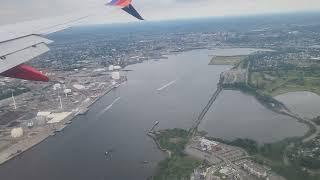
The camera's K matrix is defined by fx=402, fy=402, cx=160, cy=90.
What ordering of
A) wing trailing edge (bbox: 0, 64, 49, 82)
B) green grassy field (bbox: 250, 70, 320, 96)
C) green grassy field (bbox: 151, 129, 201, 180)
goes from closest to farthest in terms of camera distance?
wing trailing edge (bbox: 0, 64, 49, 82), green grassy field (bbox: 151, 129, 201, 180), green grassy field (bbox: 250, 70, 320, 96)

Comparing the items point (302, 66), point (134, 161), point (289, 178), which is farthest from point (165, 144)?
point (302, 66)

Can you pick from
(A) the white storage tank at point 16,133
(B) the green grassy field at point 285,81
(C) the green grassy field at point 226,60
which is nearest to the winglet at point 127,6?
(A) the white storage tank at point 16,133

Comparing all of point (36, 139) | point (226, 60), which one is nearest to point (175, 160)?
point (36, 139)

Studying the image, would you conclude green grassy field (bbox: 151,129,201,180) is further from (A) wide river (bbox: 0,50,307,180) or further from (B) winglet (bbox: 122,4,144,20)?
(B) winglet (bbox: 122,4,144,20)

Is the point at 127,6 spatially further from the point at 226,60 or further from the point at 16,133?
the point at 226,60

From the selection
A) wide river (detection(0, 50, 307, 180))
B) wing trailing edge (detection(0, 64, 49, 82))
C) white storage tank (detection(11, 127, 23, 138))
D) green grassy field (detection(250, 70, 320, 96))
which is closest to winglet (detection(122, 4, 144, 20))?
wing trailing edge (detection(0, 64, 49, 82))

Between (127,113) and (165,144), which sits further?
(127,113)

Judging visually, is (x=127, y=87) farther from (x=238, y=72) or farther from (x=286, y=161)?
(x=286, y=161)
